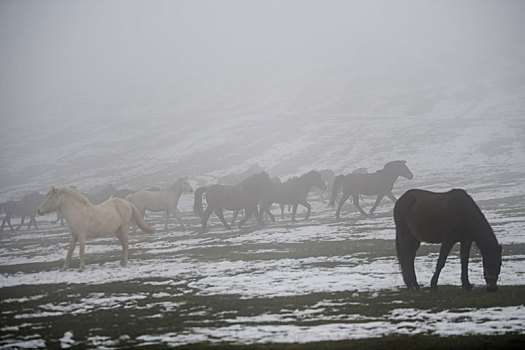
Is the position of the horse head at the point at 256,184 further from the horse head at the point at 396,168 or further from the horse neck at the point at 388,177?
the horse head at the point at 396,168

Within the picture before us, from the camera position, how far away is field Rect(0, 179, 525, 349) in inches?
284

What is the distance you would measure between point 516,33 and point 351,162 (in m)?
155

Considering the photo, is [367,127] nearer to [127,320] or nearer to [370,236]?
[370,236]

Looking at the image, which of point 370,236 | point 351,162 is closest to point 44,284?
point 370,236

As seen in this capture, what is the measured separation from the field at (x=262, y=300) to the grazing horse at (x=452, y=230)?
424 mm

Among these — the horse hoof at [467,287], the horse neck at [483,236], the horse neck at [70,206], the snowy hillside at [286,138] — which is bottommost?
the horse hoof at [467,287]

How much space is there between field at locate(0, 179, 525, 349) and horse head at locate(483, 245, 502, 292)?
0.29m

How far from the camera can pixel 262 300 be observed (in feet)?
31.9

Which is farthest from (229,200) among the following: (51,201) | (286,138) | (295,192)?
(286,138)

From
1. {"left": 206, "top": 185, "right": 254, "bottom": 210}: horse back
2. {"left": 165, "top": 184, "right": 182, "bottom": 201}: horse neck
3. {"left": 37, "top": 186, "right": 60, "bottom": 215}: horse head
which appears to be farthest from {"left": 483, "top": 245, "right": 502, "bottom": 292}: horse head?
{"left": 165, "top": 184, "right": 182, "bottom": 201}: horse neck

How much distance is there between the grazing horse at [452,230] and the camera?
392 inches

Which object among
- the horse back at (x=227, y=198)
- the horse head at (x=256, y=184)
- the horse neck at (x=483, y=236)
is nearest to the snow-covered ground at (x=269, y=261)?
the horse neck at (x=483, y=236)

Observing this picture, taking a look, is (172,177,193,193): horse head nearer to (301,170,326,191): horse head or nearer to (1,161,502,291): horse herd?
(1,161,502,291): horse herd

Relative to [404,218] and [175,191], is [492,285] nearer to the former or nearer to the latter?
[404,218]
